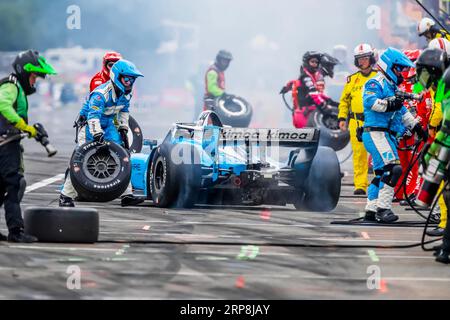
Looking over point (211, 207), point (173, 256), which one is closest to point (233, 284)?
point (173, 256)

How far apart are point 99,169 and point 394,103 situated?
384 cm

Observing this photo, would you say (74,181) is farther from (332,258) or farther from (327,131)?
(327,131)

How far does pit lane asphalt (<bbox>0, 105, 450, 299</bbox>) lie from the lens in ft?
35.3

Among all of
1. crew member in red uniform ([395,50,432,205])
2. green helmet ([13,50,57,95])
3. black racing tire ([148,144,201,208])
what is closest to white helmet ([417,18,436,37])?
crew member in red uniform ([395,50,432,205])

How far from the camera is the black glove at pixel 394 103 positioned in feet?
50.2

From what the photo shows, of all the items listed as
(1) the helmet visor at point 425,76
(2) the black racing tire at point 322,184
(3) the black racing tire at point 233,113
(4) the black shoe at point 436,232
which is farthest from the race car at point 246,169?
(3) the black racing tire at point 233,113

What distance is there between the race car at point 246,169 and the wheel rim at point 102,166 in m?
0.59

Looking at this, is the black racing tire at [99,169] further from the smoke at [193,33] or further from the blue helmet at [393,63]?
the smoke at [193,33]

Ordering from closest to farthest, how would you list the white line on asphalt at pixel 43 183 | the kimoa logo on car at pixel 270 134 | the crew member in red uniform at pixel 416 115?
1. the kimoa logo on car at pixel 270 134
2. the crew member in red uniform at pixel 416 115
3. the white line on asphalt at pixel 43 183

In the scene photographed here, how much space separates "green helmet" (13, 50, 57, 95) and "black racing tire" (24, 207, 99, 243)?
4.17ft

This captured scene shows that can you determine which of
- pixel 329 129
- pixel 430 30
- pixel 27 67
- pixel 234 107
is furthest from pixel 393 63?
pixel 234 107

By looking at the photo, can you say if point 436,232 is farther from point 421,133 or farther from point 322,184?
point 322,184

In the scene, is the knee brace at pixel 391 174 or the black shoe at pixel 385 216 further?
the black shoe at pixel 385 216

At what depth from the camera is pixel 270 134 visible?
16.3 m
